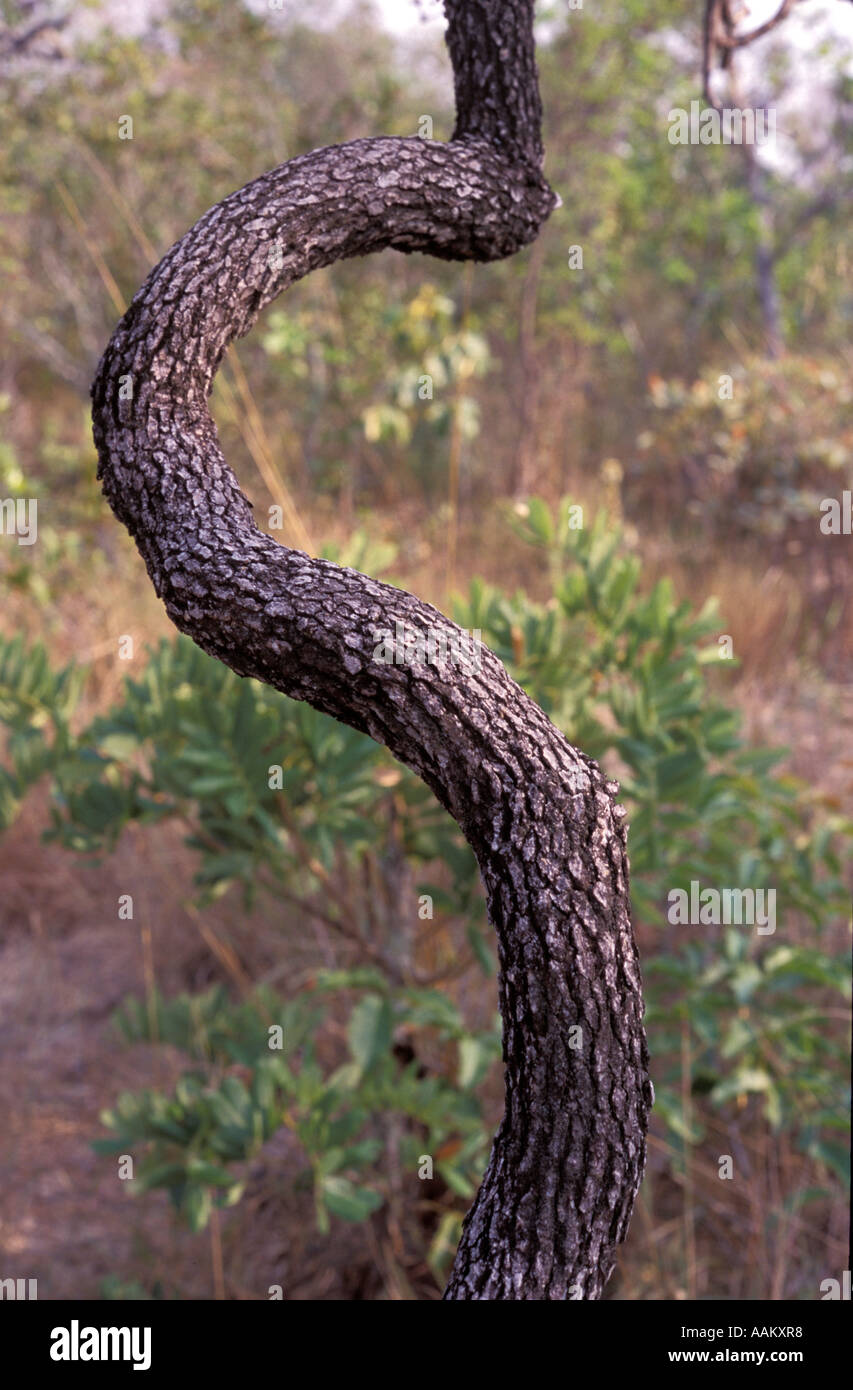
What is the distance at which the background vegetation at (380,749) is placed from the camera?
1800 millimetres

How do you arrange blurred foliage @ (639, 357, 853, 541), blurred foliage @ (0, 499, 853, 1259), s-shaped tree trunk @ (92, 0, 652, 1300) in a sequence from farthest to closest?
blurred foliage @ (639, 357, 853, 541), blurred foliage @ (0, 499, 853, 1259), s-shaped tree trunk @ (92, 0, 652, 1300)

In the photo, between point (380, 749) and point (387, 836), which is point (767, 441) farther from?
point (380, 749)

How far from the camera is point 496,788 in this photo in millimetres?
833

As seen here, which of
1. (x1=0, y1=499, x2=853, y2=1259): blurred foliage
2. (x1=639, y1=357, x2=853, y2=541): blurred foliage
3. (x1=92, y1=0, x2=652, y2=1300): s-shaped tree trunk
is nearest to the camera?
(x1=92, y1=0, x2=652, y2=1300): s-shaped tree trunk

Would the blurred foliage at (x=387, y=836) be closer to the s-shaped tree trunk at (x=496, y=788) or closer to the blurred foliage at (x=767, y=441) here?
the s-shaped tree trunk at (x=496, y=788)

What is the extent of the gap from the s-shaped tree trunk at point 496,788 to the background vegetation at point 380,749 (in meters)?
0.83

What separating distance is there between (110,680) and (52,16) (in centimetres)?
253

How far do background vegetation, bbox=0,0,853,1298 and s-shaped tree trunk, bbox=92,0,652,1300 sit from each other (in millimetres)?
826

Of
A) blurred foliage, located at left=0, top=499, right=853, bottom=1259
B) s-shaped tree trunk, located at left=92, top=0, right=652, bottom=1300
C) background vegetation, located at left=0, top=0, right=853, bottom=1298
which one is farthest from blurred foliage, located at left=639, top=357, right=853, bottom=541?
s-shaped tree trunk, located at left=92, top=0, right=652, bottom=1300

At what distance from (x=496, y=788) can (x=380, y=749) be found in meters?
0.86

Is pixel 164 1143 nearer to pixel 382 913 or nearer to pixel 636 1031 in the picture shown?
pixel 382 913

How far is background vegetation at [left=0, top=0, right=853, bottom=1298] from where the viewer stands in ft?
5.90

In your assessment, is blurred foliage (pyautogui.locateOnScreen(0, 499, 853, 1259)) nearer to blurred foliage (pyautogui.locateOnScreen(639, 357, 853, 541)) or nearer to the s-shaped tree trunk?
the s-shaped tree trunk

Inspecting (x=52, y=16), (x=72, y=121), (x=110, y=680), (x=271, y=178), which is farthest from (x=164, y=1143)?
(x=72, y=121)
